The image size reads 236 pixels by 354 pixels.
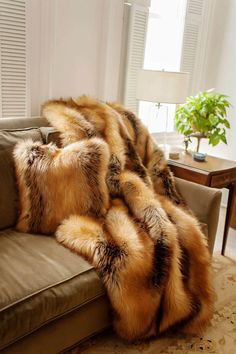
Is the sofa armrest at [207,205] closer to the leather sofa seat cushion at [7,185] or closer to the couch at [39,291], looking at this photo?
the couch at [39,291]

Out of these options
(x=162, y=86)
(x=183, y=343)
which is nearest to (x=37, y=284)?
(x=183, y=343)

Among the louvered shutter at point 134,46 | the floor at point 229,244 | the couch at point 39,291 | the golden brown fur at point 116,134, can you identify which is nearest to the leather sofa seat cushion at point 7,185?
the couch at point 39,291

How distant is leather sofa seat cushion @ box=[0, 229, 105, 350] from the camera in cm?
127

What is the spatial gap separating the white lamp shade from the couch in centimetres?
105

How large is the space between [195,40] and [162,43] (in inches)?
17.6

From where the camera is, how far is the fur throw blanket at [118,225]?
5.10ft

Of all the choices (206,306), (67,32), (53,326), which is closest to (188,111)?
(67,32)

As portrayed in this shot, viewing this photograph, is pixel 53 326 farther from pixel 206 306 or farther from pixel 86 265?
pixel 206 306

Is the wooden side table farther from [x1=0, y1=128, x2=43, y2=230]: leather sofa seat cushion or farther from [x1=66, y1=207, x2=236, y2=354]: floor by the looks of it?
[x1=0, y1=128, x2=43, y2=230]: leather sofa seat cushion

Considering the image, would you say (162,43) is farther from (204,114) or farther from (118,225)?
(118,225)

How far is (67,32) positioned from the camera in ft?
7.90

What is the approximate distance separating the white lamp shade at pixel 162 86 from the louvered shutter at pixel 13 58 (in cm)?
81

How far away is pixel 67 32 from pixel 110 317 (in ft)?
5.96

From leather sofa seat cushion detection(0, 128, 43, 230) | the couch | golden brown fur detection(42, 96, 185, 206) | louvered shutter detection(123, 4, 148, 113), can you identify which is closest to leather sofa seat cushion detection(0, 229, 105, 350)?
the couch
